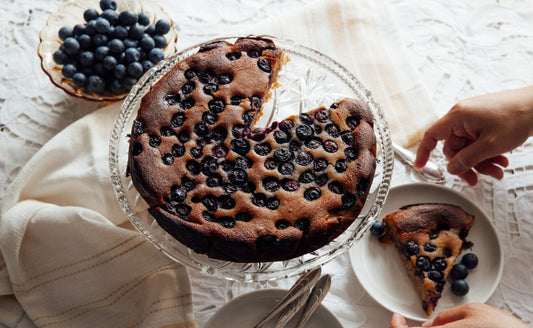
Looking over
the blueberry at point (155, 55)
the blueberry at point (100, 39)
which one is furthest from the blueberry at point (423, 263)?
the blueberry at point (100, 39)

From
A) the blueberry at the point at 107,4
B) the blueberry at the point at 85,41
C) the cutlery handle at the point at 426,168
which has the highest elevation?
the blueberry at the point at 107,4

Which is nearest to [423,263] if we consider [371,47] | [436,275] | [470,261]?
[436,275]

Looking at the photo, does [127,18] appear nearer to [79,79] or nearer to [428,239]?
[79,79]

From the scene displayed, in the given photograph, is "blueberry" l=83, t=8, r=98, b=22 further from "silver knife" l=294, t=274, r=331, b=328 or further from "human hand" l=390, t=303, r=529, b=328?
"human hand" l=390, t=303, r=529, b=328

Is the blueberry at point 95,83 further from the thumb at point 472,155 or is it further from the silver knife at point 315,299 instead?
the thumb at point 472,155

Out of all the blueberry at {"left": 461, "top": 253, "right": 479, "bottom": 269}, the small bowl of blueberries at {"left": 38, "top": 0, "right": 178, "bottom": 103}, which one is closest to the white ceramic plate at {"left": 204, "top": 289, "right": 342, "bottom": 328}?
the blueberry at {"left": 461, "top": 253, "right": 479, "bottom": 269}

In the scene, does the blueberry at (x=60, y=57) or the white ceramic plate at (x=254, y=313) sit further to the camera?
the blueberry at (x=60, y=57)
